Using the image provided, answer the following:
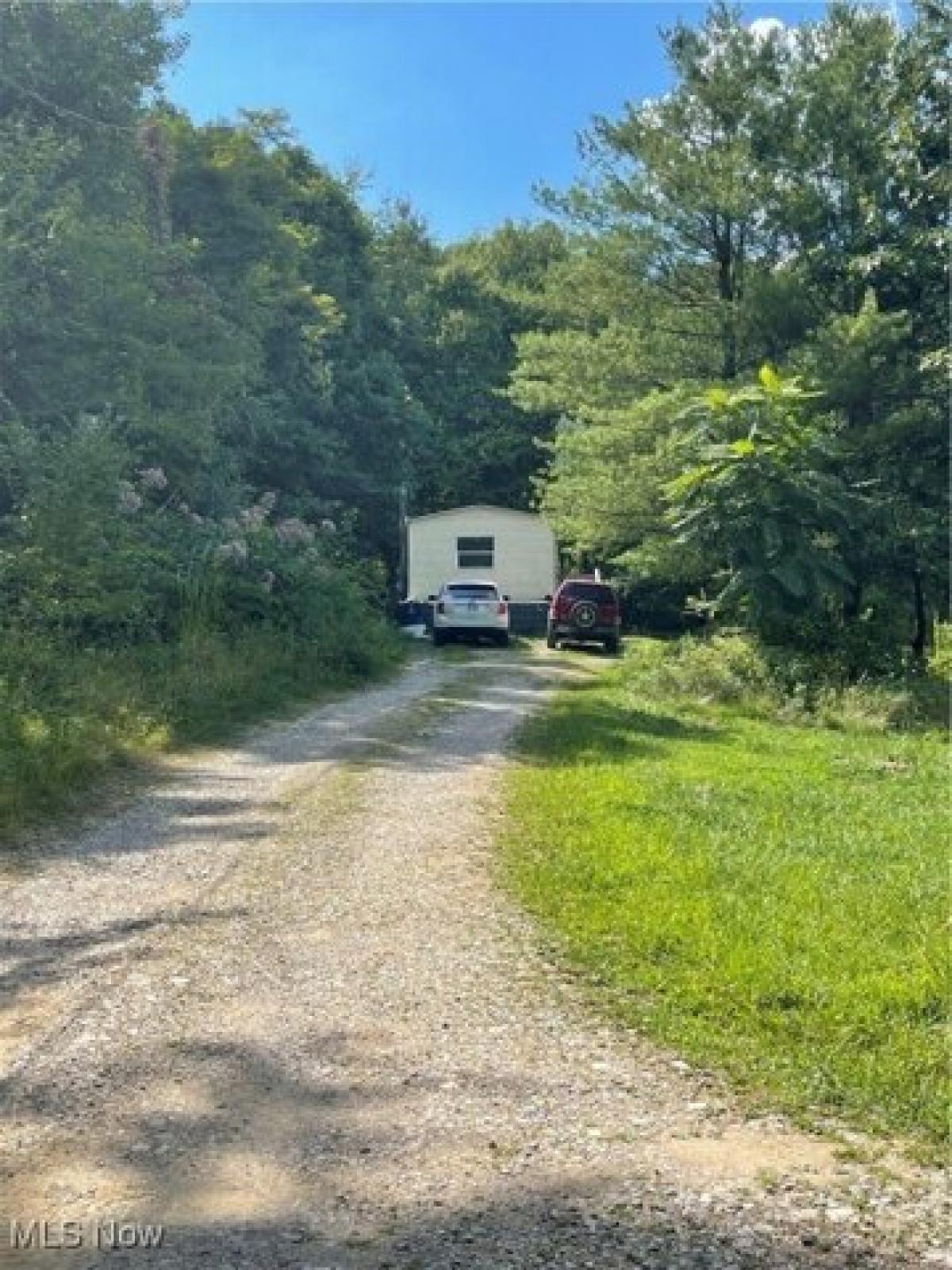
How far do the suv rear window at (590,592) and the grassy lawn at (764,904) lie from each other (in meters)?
16.3

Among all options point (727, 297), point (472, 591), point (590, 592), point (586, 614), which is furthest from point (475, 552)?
point (727, 297)

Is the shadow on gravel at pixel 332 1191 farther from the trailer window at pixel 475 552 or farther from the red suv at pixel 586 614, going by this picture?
the trailer window at pixel 475 552

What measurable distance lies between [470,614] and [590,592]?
9.72 ft

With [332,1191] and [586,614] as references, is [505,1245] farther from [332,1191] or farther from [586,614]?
[586,614]

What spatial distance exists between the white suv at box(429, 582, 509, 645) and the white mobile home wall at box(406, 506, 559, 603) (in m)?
10.7

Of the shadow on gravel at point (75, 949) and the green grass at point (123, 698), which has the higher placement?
the green grass at point (123, 698)

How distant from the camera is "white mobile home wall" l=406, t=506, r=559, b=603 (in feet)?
131

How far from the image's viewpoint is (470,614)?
28719 mm

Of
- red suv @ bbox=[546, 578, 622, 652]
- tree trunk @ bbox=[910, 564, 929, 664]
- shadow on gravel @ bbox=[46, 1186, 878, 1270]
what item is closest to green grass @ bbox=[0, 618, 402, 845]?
shadow on gravel @ bbox=[46, 1186, 878, 1270]

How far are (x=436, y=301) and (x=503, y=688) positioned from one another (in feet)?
120

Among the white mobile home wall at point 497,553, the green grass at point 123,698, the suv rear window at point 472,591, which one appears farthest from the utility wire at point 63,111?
the white mobile home wall at point 497,553

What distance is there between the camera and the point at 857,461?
22.7 metres

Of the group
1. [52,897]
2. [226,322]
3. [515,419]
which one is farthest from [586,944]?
[515,419]

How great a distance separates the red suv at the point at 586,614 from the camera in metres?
28.9
